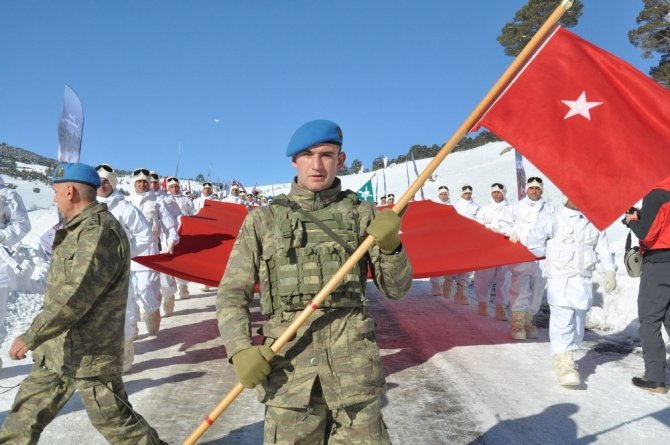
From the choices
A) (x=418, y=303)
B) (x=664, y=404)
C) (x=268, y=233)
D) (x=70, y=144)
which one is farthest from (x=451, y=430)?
(x=418, y=303)

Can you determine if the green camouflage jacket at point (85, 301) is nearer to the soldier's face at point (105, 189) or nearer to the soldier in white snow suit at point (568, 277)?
the soldier's face at point (105, 189)

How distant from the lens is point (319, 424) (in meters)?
2.18

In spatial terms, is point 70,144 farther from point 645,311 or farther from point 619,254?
point 619,254

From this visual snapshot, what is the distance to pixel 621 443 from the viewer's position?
12.0ft

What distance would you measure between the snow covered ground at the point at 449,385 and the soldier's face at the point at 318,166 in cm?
228

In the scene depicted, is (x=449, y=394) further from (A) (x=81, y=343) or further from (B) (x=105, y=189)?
(B) (x=105, y=189)

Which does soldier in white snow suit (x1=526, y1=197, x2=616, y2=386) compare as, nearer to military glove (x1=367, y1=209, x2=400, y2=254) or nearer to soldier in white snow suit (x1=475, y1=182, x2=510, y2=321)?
soldier in white snow suit (x1=475, y1=182, x2=510, y2=321)

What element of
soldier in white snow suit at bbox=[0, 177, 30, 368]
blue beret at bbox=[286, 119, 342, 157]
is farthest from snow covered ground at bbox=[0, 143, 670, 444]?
blue beret at bbox=[286, 119, 342, 157]

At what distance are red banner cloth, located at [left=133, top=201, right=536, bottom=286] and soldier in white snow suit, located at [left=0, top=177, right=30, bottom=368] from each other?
1.25 meters

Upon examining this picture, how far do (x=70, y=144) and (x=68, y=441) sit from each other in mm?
3303

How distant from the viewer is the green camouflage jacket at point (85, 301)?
2814 millimetres

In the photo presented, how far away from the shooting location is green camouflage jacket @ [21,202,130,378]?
2.81 m

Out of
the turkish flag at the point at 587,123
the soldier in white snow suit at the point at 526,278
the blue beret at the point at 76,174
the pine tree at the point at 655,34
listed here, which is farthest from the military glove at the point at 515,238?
the pine tree at the point at 655,34

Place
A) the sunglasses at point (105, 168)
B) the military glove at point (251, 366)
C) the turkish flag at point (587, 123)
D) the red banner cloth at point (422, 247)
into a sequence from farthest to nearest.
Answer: the red banner cloth at point (422, 247) → the sunglasses at point (105, 168) → the turkish flag at point (587, 123) → the military glove at point (251, 366)
